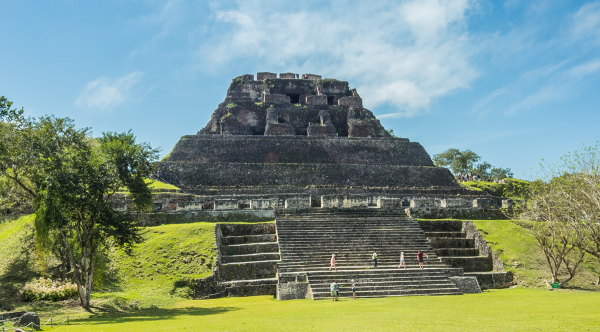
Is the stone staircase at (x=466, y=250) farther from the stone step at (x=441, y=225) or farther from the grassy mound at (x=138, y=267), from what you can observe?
the grassy mound at (x=138, y=267)

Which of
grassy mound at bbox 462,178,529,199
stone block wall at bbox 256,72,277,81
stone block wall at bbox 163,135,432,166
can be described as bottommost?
grassy mound at bbox 462,178,529,199

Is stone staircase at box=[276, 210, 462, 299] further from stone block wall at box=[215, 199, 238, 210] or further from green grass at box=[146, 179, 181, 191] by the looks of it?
green grass at box=[146, 179, 181, 191]

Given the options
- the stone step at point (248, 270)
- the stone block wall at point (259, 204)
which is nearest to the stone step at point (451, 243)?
the stone step at point (248, 270)

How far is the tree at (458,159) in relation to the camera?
45.8 meters

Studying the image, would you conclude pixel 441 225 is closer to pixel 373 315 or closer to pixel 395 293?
pixel 395 293

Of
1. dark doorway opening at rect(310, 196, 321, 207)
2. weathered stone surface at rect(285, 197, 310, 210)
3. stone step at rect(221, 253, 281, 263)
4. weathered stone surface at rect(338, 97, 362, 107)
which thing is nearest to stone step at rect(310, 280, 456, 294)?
stone step at rect(221, 253, 281, 263)

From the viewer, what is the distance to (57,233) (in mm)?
12523

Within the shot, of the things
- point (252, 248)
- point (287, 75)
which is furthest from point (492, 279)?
point (287, 75)

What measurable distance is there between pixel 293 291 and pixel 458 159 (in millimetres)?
37929

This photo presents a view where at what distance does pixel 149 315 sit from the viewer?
405 inches

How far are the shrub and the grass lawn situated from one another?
297 cm

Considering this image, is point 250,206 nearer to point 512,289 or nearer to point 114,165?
point 114,165

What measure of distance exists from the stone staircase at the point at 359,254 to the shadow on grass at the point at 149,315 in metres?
2.84

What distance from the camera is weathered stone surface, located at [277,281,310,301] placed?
12.6 m
